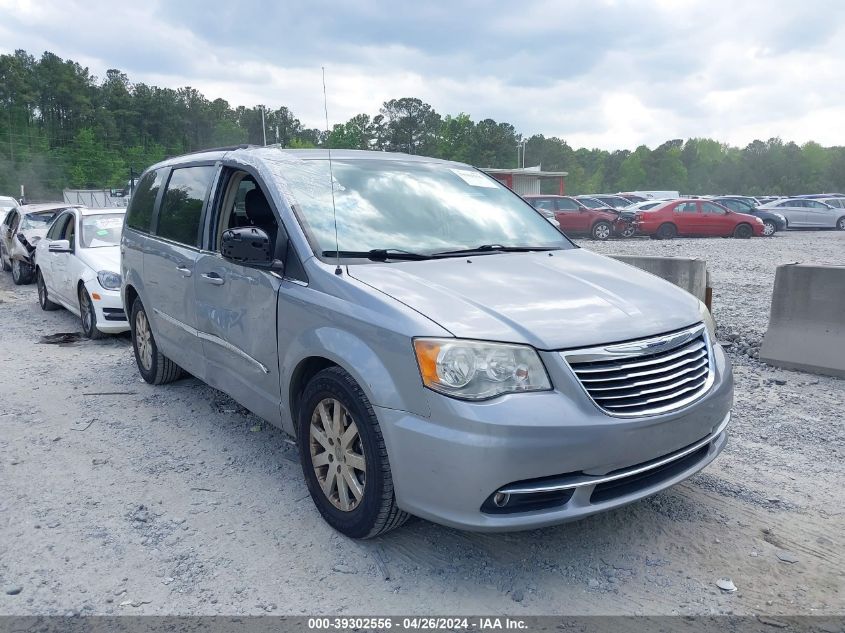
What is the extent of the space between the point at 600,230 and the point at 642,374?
23.1 m

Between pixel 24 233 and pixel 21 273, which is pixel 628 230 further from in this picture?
pixel 21 273

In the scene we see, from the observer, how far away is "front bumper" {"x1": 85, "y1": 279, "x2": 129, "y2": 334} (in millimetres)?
7719

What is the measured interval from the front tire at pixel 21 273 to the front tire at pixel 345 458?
12.1 m

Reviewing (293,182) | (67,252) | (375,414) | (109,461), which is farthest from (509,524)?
(67,252)

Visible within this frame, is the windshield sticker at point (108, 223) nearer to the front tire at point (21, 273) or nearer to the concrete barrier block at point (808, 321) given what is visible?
the front tire at point (21, 273)

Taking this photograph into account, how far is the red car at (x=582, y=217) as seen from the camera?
25.0m

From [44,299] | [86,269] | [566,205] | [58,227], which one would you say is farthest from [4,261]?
[566,205]

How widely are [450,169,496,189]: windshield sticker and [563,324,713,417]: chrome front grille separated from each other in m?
1.91

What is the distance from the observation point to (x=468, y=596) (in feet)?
9.54

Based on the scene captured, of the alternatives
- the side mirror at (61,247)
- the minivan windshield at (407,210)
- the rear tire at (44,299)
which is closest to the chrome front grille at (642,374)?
the minivan windshield at (407,210)

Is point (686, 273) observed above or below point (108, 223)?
below

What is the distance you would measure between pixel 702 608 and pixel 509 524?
0.87 meters

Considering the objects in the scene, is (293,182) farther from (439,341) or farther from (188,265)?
(439,341)

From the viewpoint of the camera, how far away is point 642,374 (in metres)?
2.91
